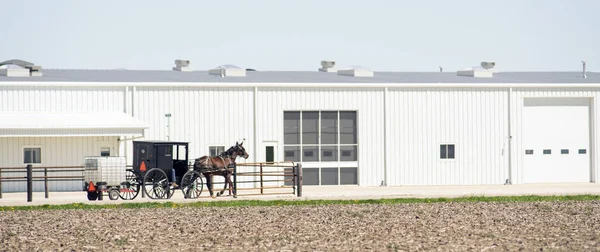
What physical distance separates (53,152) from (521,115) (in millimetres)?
16052

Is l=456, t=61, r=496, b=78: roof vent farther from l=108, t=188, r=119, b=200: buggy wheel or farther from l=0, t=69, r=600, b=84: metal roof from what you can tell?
l=108, t=188, r=119, b=200: buggy wheel

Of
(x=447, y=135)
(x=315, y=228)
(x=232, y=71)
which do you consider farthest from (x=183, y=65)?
(x=315, y=228)

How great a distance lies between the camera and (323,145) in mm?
37250

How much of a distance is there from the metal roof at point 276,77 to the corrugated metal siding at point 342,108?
1419 mm

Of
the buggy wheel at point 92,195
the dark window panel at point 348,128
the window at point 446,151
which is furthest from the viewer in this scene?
the window at point 446,151

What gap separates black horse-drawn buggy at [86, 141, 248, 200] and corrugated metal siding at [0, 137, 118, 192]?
193 inches

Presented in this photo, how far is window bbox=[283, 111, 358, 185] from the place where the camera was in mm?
37125

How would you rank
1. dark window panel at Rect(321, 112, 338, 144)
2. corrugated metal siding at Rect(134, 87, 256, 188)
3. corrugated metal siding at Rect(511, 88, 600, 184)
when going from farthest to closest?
corrugated metal siding at Rect(511, 88, 600, 184)
dark window panel at Rect(321, 112, 338, 144)
corrugated metal siding at Rect(134, 87, 256, 188)

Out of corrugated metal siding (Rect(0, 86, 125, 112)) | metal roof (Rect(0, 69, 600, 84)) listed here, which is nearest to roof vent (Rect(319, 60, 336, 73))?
metal roof (Rect(0, 69, 600, 84))

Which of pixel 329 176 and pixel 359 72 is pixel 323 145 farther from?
pixel 359 72

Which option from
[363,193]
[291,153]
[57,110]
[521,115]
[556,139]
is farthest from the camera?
[556,139]

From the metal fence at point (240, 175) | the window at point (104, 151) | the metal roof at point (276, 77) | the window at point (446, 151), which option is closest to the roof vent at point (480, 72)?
the metal roof at point (276, 77)

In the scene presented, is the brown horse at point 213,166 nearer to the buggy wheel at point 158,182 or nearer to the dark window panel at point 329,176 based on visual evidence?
the buggy wheel at point 158,182

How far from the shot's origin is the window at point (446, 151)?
38406mm
